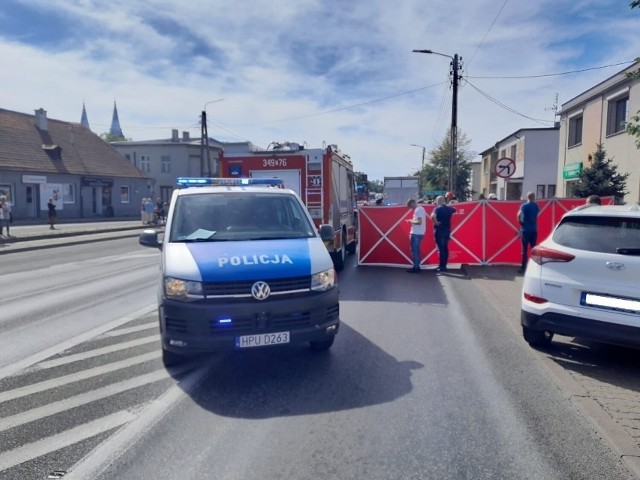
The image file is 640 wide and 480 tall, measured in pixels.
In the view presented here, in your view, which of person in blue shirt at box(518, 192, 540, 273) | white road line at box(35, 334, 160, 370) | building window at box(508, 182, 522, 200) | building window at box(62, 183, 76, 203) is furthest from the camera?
building window at box(508, 182, 522, 200)

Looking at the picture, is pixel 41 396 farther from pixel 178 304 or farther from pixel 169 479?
pixel 169 479

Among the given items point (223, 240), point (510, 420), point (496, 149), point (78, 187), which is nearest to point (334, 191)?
point (223, 240)

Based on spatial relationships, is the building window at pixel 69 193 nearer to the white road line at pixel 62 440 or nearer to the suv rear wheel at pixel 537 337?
the white road line at pixel 62 440

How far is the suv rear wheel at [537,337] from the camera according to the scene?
613 centimetres

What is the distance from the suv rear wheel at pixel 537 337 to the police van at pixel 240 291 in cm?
227

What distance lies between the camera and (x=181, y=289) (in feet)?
16.4

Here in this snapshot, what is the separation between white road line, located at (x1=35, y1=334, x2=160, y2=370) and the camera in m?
5.77

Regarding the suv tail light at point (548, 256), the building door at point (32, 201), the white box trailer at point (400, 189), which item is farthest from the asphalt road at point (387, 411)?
the building door at point (32, 201)

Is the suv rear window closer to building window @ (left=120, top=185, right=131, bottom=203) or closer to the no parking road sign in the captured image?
the no parking road sign

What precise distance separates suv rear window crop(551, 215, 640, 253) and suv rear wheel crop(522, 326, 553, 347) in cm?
109

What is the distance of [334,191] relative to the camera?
1245 centimetres

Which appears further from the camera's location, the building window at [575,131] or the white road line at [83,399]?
the building window at [575,131]

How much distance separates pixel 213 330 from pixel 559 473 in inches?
117


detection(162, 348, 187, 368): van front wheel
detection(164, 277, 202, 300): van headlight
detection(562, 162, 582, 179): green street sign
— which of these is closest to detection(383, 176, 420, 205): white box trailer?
detection(562, 162, 582, 179): green street sign
